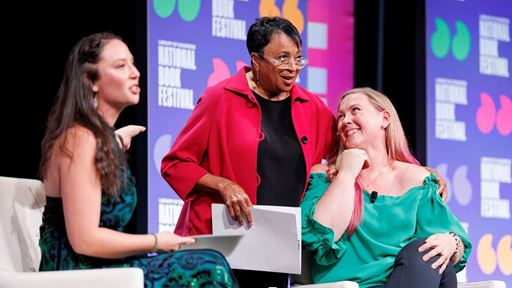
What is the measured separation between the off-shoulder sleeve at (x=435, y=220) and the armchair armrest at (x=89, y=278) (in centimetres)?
122

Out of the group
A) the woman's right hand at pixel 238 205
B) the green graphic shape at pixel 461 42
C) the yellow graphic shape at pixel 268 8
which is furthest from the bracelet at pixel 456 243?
the green graphic shape at pixel 461 42

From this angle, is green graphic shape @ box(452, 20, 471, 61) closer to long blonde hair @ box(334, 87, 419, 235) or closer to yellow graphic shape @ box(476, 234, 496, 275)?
yellow graphic shape @ box(476, 234, 496, 275)

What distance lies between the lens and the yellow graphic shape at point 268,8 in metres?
5.62

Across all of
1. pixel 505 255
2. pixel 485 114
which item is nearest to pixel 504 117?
pixel 485 114

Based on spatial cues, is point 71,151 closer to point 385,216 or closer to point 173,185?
point 173,185

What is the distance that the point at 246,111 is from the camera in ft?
11.6

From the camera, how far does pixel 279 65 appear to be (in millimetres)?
3486

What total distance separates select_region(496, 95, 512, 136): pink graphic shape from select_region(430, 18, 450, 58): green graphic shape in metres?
0.49

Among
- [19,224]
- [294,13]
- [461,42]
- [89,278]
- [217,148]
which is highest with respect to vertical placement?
[294,13]

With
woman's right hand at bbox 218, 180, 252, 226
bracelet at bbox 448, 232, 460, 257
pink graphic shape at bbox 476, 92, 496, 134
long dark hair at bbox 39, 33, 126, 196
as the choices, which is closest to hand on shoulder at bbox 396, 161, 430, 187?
bracelet at bbox 448, 232, 460, 257

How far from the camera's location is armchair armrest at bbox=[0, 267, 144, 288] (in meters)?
2.68

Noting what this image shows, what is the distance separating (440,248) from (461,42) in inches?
124

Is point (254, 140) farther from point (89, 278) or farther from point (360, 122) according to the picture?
point (89, 278)

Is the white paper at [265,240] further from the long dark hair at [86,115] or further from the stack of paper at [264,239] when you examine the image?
the long dark hair at [86,115]
